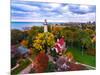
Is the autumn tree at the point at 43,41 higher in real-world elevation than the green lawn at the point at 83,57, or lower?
higher

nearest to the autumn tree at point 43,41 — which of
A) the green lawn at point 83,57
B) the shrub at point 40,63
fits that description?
the shrub at point 40,63

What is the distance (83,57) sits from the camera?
182cm

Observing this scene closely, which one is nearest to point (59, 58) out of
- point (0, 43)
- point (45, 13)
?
point (45, 13)

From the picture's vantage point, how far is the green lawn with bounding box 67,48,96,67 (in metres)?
1.80

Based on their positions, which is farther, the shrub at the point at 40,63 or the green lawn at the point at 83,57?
the green lawn at the point at 83,57

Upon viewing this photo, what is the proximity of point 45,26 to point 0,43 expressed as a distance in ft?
1.36

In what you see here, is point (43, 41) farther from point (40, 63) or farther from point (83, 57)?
point (83, 57)

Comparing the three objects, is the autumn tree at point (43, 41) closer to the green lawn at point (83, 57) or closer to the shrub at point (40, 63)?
the shrub at point (40, 63)

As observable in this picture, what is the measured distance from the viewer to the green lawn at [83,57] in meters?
1.80

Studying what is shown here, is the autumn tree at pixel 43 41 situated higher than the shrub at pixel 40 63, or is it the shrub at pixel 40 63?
the autumn tree at pixel 43 41

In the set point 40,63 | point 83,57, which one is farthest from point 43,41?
point 83,57

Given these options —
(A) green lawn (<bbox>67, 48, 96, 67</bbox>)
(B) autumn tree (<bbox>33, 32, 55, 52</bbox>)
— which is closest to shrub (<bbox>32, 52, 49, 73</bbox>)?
(B) autumn tree (<bbox>33, 32, 55, 52</bbox>)

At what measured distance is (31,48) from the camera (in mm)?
1698
